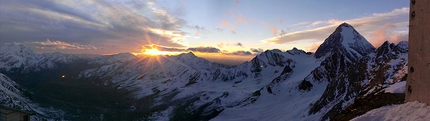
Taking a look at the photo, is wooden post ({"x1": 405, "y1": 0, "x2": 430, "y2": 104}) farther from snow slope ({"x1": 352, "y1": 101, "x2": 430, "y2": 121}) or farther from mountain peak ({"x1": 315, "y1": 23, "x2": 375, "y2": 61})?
mountain peak ({"x1": 315, "y1": 23, "x2": 375, "y2": 61})

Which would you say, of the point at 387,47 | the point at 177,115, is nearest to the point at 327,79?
the point at 387,47

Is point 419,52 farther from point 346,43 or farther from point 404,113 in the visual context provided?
point 346,43

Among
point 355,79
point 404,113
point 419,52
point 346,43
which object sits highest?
point 346,43

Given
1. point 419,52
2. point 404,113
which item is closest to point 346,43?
point 419,52

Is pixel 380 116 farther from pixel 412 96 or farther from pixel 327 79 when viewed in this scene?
pixel 327 79

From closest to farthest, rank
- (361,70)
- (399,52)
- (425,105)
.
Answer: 1. (425,105)
2. (399,52)
3. (361,70)

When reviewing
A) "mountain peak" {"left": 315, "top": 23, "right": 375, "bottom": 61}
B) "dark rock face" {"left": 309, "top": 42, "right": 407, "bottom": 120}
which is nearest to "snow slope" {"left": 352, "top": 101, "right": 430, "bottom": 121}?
"dark rock face" {"left": 309, "top": 42, "right": 407, "bottom": 120}
